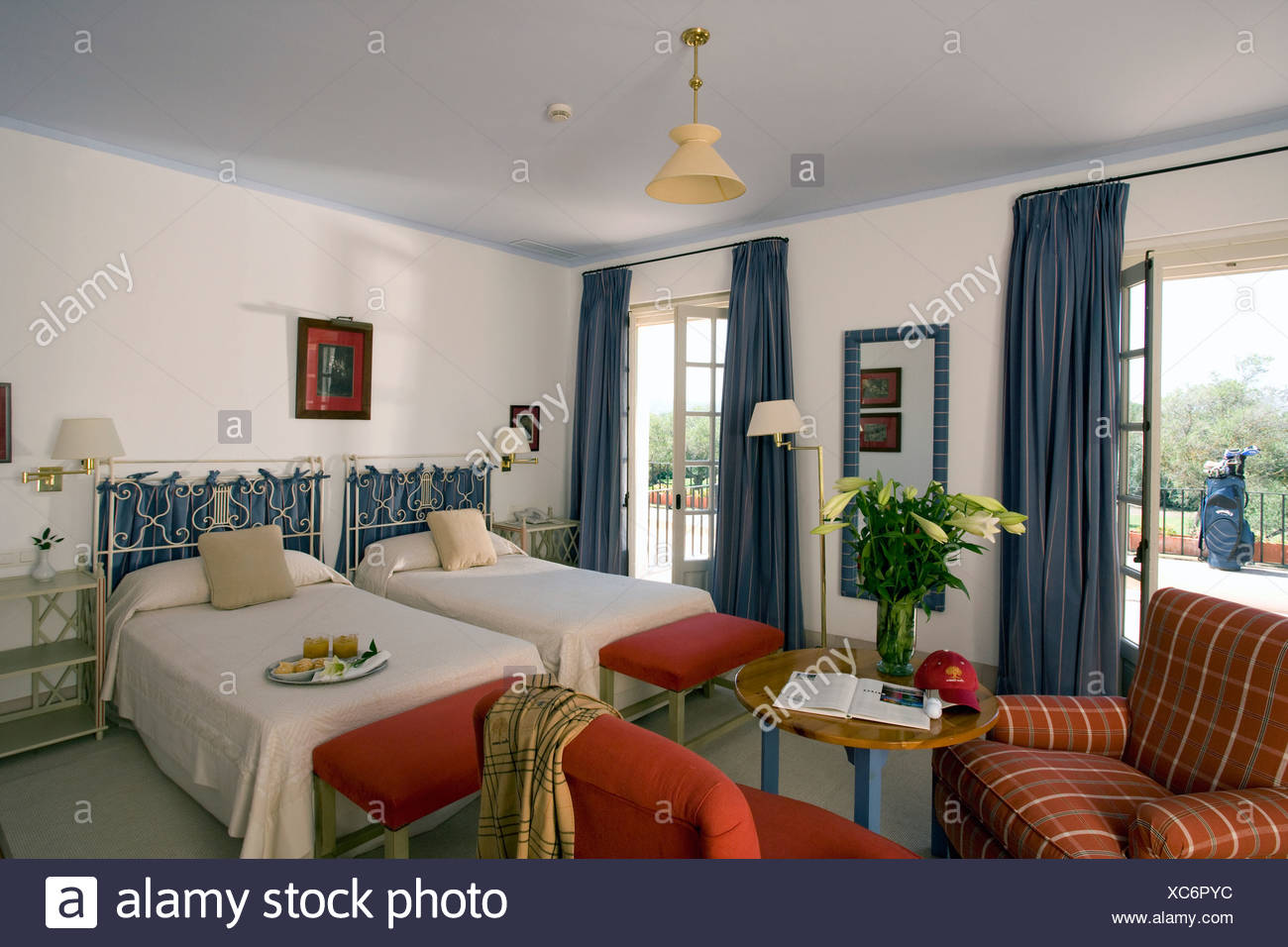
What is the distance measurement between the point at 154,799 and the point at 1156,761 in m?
3.42

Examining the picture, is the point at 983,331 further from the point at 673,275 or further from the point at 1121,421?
the point at 673,275

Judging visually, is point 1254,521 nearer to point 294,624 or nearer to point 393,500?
point 393,500

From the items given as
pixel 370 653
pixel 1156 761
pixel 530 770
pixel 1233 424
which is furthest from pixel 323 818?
pixel 1233 424

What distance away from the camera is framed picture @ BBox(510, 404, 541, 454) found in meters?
5.40

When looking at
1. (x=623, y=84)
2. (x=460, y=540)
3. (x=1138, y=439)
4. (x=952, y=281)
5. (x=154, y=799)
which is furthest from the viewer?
(x=460, y=540)

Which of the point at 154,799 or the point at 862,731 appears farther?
the point at 154,799

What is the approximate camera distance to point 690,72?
272cm

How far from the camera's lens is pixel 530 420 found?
5.47 meters

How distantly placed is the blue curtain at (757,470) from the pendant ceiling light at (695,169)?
203 cm

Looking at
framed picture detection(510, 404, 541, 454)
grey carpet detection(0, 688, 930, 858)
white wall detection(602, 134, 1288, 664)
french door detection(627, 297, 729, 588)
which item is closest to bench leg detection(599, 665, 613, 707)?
grey carpet detection(0, 688, 930, 858)

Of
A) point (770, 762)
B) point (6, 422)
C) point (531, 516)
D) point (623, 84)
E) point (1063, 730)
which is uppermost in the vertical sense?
point (623, 84)

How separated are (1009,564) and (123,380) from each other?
467cm

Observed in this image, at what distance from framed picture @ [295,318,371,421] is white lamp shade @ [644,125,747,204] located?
2.67 metres

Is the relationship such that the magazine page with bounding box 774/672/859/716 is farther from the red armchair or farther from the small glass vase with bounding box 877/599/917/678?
the red armchair
